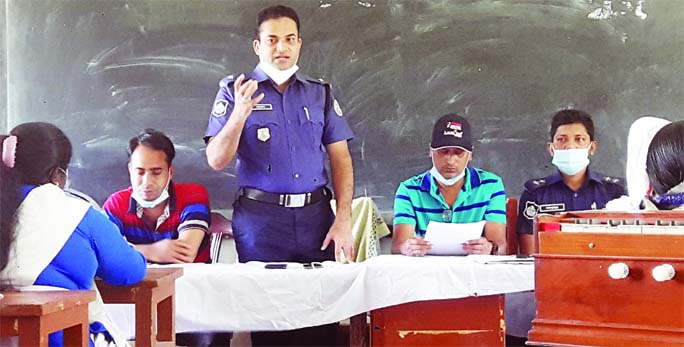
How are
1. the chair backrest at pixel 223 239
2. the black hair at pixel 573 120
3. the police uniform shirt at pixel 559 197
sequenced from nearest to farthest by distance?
the police uniform shirt at pixel 559 197 < the black hair at pixel 573 120 < the chair backrest at pixel 223 239

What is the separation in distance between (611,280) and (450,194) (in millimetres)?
1826

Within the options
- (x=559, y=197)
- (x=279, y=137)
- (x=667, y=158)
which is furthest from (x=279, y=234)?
(x=667, y=158)

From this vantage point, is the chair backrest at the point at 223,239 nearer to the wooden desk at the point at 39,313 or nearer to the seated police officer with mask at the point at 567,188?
the seated police officer with mask at the point at 567,188

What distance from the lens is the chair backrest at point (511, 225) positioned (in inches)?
143

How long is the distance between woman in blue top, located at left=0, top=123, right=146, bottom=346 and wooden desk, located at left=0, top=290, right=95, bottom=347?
118mm

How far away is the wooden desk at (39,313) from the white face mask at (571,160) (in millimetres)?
2454

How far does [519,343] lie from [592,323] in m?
1.51

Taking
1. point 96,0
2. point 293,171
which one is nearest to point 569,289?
point 293,171

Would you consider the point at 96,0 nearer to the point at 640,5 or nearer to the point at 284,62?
the point at 284,62

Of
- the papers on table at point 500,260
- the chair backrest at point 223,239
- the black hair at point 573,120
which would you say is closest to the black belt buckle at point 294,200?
the papers on table at point 500,260

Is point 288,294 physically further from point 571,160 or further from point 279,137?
point 571,160

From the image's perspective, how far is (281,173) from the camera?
3217 mm

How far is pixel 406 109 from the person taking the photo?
4.21 metres

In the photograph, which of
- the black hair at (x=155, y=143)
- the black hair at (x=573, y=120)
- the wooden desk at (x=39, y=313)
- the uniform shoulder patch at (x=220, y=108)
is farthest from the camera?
the black hair at (x=573, y=120)
